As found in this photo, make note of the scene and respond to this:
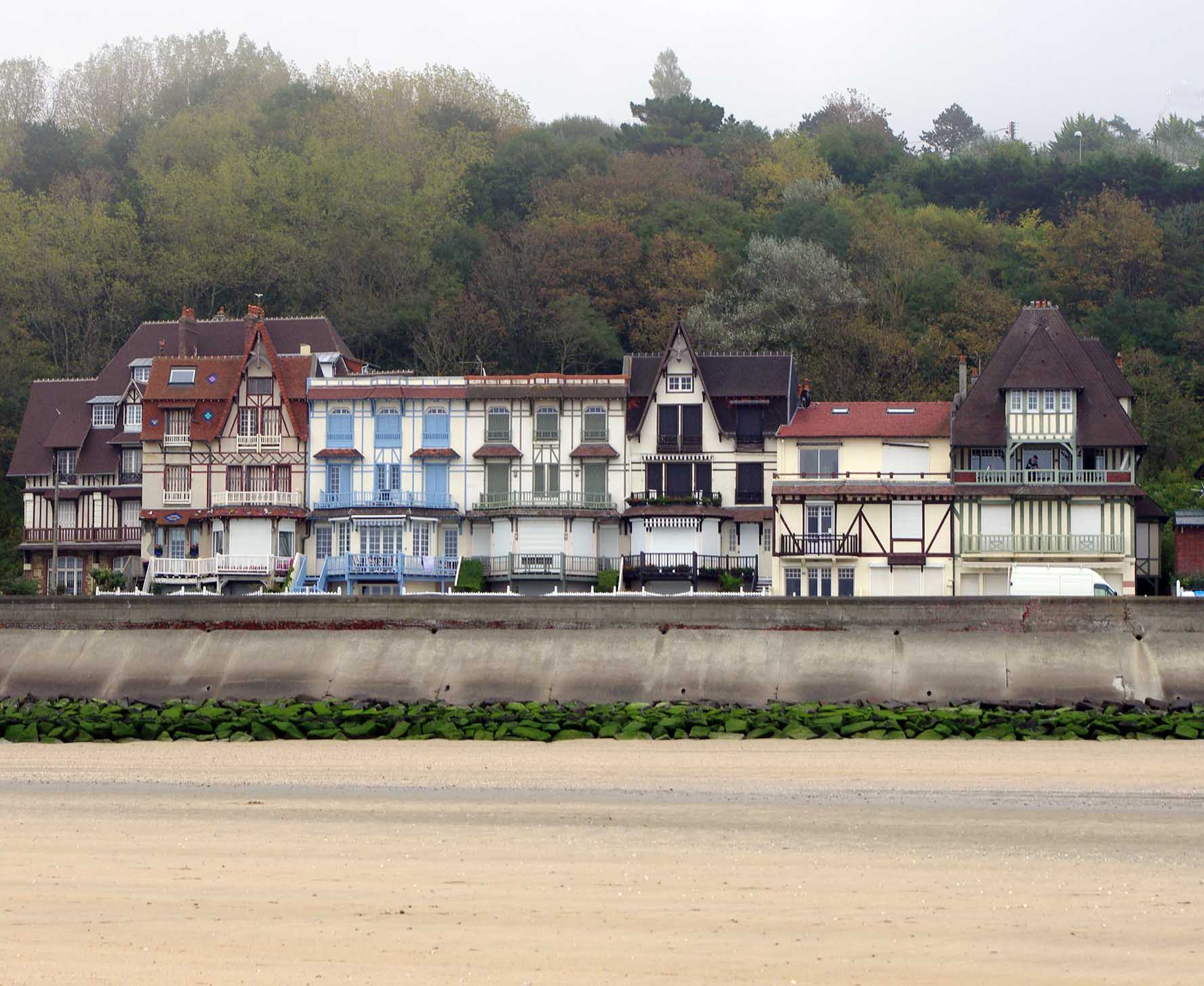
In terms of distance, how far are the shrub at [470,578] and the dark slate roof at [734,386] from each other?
21.7 ft

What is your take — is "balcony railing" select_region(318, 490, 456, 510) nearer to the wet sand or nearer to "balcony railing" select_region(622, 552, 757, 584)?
"balcony railing" select_region(622, 552, 757, 584)

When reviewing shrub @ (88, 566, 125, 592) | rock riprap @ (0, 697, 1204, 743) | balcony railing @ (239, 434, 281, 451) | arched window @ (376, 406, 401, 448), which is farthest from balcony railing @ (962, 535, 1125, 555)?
shrub @ (88, 566, 125, 592)

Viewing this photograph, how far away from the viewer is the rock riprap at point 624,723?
31438 mm

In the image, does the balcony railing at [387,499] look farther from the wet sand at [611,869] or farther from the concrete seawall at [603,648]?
the wet sand at [611,869]

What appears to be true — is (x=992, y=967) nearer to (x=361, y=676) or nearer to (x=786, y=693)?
(x=786, y=693)

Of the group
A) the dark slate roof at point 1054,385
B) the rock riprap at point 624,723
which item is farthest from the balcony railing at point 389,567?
the rock riprap at point 624,723

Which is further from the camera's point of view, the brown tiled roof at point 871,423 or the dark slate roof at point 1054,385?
the brown tiled roof at point 871,423

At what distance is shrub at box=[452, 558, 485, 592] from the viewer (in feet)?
175

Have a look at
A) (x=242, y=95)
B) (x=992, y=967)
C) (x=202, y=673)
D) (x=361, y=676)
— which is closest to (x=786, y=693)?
(x=361, y=676)

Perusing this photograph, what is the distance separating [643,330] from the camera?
69688mm

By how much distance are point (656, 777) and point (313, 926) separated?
398 inches

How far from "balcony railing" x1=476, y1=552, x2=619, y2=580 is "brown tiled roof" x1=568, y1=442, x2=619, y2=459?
320cm

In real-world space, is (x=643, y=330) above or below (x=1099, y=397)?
above

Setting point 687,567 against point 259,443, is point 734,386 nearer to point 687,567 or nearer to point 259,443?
point 687,567
